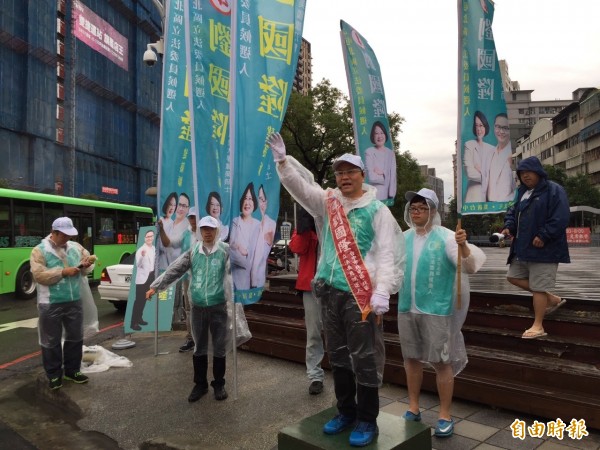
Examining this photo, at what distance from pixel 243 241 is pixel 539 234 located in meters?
2.67

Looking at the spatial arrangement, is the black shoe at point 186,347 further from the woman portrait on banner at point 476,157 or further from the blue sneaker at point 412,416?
the woman portrait on banner at point 476,157

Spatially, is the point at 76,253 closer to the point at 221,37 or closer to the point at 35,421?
the point at 35,421

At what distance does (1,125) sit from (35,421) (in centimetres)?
3625

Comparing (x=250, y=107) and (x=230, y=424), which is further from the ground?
(x=250, y=107)

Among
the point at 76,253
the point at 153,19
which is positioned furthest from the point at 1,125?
the point at 76,253

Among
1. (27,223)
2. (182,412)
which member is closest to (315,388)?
(182,412)

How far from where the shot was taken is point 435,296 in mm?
3469

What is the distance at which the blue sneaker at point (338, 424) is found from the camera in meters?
3.05

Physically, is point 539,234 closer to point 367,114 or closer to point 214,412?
point 214,412

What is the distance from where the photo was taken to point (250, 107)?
4.33 meters

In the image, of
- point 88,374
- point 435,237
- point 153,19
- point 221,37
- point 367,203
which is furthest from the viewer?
point 153,19

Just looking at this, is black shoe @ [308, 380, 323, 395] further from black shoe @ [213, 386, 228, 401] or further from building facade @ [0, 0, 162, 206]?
building facade @ [0, 0, 162, 206]

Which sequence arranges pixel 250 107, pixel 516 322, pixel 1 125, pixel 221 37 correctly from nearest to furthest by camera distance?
pixel 250 107 → pixel 516 322 → pixel 221 37 → pixel 1 125

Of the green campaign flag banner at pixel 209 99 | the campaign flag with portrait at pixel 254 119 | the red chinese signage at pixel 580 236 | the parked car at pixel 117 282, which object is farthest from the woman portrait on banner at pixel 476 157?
the red chinese signage at pixel 580 236
